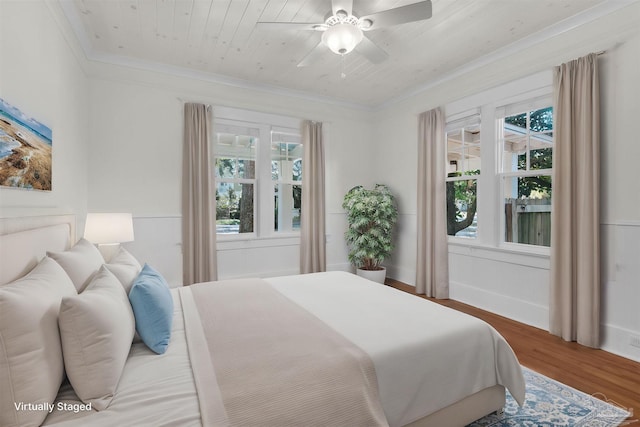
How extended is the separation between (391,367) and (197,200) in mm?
3236

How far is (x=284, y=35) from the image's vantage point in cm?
305

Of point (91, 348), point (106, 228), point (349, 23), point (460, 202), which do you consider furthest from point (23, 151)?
point (460, 202)

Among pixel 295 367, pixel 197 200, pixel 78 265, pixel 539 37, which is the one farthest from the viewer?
pixel 197 200

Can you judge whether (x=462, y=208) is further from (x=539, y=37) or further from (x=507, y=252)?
(x=539, y=37)

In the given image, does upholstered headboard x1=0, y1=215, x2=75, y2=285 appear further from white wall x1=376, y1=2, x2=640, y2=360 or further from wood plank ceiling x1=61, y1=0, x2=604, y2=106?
white wall x1=376, y1=2, x2=640, y2=360

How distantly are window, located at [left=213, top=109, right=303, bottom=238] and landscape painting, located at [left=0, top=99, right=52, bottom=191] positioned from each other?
85.4 inches

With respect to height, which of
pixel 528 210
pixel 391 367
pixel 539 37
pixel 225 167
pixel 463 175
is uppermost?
pixel 539 37

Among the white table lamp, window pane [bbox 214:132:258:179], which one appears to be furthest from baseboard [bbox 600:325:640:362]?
the white table lamp

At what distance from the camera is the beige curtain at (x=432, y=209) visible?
13.3 ft

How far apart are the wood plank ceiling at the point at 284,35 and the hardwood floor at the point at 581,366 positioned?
2.87 metres

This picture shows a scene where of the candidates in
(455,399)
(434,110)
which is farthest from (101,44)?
(455,399)

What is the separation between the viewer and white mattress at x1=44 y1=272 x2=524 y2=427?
1049 mm

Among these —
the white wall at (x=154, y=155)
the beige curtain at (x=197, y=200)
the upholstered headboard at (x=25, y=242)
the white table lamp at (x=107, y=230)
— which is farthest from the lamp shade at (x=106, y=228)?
the beige curtain at (x=197, y=200)

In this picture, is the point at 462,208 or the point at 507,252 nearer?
the point at 507,252
